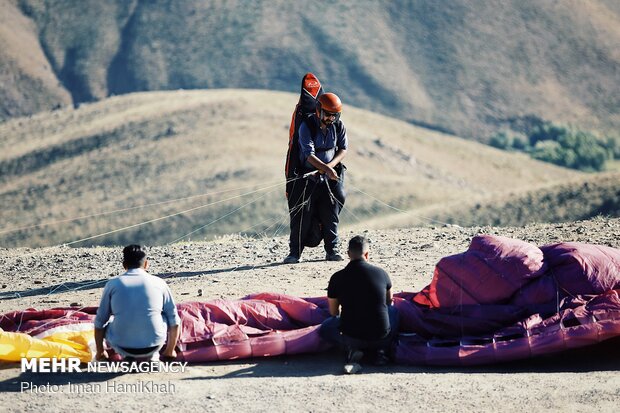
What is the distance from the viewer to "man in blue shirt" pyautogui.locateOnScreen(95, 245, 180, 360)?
707 centimetres

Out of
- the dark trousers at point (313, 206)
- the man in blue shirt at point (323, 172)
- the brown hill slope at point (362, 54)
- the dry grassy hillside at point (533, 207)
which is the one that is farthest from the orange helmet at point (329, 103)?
the brown hill slope at point (362, 54)

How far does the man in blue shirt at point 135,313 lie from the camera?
707 cm

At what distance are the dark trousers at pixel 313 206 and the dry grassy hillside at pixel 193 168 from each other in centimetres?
1734

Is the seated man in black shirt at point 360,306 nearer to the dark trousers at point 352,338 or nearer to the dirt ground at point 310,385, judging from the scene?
the dark trousers at point 352,338

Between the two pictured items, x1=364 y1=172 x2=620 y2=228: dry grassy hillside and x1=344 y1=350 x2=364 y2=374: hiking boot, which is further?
x1=364 y1=172 x2=620 y2=228: dry grassy hillside

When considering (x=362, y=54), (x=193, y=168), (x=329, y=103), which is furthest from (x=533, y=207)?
(x=362, y=54)

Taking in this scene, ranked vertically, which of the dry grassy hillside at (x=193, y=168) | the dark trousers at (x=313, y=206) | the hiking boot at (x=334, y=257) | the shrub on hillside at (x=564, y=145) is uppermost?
the dark trousers at (x=313, y=206)

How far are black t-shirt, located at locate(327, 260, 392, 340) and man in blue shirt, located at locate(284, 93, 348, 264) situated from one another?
3170 mm

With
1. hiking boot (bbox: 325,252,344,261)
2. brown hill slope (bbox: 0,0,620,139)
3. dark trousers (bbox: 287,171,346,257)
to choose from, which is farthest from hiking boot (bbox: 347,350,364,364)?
brown hill slope (bbox: 0,0,620,139)

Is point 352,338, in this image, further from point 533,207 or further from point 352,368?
point 533,207

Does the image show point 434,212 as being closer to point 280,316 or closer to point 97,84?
point 280,316

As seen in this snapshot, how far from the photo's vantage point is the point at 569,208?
29531 millimetres

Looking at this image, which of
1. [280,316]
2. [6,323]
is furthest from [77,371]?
[280,316]

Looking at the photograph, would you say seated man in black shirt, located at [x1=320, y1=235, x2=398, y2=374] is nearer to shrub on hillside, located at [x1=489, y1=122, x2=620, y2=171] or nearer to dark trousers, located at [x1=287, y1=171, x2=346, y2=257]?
dark trousers, located at [x1=287, y1=171, x2=346, y2=257]
